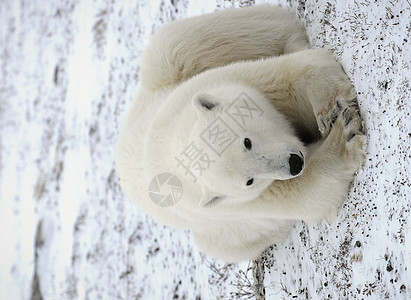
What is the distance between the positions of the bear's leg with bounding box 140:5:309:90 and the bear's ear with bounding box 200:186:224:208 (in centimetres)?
158

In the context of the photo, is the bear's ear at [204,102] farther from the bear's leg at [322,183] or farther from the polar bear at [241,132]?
the bear's leg at [322,183]

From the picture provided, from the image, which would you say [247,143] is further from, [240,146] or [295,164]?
[295,164]

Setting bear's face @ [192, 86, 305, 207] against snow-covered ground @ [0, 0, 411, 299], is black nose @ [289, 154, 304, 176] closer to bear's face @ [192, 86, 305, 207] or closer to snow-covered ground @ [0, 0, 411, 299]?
bear's face @ [192, 86, 305, 207]

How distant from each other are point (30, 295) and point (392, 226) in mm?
8720

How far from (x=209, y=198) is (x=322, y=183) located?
3.04 feet

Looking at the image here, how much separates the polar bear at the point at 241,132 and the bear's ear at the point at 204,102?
0.04ft

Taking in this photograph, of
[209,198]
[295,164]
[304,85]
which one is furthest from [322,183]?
[209,198]

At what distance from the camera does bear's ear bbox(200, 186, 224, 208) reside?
11.0 ft

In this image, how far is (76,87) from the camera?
33.4ft

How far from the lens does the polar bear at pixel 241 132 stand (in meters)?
3.29

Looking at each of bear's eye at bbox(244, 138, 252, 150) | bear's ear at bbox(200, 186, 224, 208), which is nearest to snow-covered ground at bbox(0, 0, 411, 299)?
bear's eye at bbox(244, 138, 252, 150)

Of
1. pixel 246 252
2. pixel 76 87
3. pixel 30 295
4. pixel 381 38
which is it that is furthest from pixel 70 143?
pixel 381 38

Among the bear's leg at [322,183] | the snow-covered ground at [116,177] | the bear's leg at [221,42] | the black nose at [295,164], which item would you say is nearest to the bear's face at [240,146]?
the black nose at [295,164]

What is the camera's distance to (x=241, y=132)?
3277 mm
